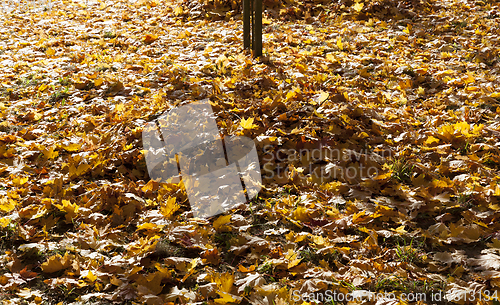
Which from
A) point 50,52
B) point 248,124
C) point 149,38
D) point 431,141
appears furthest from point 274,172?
point 50,52

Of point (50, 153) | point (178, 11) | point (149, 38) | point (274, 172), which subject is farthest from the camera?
point (178, 11)

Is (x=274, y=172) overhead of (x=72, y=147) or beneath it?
beneath

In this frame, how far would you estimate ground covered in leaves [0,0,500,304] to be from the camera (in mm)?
1818

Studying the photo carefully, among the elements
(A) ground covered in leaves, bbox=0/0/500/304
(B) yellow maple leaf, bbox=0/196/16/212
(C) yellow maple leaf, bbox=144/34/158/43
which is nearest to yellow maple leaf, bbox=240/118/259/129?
(A) ground covered in leaves, bbox=0/0/500/304

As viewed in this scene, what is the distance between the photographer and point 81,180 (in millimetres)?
2664

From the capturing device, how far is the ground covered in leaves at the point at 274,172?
1818mm

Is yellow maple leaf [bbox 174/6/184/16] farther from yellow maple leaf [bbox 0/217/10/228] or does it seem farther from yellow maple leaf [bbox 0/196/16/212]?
yellow maple leaf [bbox 0/217/10/228]

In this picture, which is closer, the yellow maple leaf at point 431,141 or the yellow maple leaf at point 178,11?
the yellow maple leaf at point 431,141

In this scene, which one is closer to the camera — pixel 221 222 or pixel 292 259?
pixel 292 259

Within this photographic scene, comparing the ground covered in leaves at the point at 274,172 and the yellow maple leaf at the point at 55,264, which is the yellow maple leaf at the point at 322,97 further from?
the yellow maple leaf at the point at 55,264

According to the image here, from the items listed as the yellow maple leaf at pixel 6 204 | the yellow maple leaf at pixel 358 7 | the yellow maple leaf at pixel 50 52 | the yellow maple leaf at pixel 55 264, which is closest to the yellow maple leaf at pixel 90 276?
the yellow maple leaf at pixel 55 264

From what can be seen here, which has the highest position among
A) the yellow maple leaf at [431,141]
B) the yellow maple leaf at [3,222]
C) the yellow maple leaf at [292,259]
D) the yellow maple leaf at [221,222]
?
the yellow maple leaf at [431,141]

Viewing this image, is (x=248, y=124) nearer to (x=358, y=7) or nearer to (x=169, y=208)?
(x=169, y=208)

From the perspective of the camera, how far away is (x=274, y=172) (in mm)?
2744
